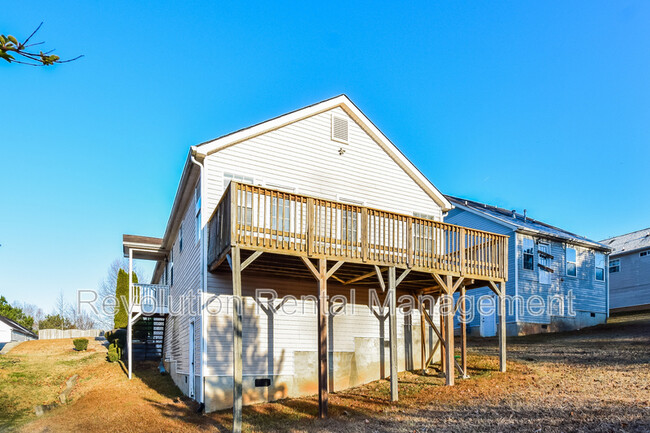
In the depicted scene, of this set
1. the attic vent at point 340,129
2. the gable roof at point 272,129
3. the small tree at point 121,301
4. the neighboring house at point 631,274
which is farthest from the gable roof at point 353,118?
the neighboring house at point 631,274

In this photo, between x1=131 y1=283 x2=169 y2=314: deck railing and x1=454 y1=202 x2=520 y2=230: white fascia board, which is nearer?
x1=131 y1=283 x2=169 y2=314: deck railing

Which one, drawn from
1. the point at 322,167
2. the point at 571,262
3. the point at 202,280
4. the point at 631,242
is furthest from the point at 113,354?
the point at 631,242

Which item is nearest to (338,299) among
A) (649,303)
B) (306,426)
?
(306,426)

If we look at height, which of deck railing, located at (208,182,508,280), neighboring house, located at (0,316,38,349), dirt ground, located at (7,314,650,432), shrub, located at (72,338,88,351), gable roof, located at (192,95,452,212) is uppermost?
gable roof, located at (192,95,452,212)

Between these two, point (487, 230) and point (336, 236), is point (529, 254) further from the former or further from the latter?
point (336, 236)

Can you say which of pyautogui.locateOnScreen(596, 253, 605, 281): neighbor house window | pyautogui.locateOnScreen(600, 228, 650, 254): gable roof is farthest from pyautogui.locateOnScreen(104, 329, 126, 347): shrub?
pyautogui.locateOnScreen(600, 228, 650, 254): gable roof

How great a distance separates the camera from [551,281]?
25.8 meters

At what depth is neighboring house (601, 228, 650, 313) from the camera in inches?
1209

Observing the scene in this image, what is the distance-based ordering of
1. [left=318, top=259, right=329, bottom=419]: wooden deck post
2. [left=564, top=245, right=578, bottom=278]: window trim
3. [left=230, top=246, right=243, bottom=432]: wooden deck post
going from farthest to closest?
1. [left=564, top=245, right=578, bottom=278]: window trim
2. [left=318, top=259, right=329, bottom=419]: wooden deck post
3. [left=230, top=246, right=243, bottom=432]: wooden deck post

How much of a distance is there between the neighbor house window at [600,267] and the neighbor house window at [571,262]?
2267 millimetres

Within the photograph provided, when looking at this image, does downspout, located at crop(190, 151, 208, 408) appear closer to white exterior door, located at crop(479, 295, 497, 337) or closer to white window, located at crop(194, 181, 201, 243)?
white window, located at crop(194, 181, 201, 243)

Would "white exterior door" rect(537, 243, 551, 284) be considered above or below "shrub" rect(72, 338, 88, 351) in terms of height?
above

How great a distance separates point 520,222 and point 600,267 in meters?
6.05

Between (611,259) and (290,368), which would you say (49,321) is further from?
(611,259)
